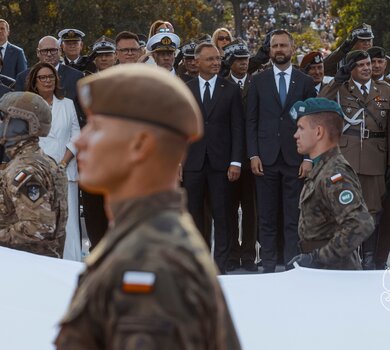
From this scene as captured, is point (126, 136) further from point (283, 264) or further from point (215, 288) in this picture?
point (283, 264)

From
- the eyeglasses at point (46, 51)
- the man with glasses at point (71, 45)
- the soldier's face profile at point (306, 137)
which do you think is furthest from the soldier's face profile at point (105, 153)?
the man with glasses at point (71, 45)

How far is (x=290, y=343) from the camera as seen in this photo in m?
4.82

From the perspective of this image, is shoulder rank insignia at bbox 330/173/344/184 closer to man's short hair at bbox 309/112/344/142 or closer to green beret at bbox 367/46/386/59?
man's short hair at bbox 309/112/344/142

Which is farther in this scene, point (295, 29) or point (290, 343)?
point (295, 29)

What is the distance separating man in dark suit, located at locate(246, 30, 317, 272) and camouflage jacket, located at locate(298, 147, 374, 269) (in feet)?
11.6

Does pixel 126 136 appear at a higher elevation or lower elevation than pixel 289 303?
higher

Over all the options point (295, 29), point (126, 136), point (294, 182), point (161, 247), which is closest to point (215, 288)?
point (161, 247)

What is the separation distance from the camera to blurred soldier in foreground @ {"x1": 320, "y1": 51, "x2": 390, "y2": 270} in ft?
29.6

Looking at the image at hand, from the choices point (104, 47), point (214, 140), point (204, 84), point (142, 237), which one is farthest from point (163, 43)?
point (142, 237)

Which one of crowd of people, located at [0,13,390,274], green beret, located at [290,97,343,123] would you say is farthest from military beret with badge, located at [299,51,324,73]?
green beret, located at [290,97,343,123]

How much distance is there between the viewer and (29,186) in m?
5.32

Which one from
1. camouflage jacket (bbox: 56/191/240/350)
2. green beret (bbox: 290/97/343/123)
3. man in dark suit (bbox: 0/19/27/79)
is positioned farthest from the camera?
man in dark suit (bbox: 0/19/27/79)

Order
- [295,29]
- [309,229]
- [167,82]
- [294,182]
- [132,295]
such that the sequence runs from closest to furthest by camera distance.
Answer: [132,295]
[167,82]
[309,229]
[294,182]
[295,29]

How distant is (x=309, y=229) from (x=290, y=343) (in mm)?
747
